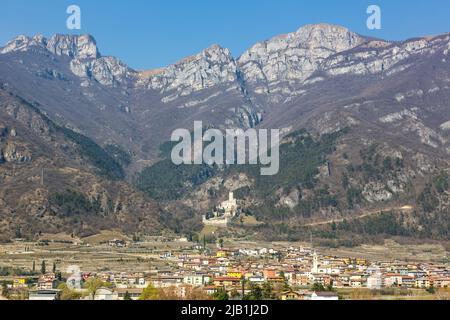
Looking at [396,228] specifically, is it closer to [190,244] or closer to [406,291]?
[190,244]

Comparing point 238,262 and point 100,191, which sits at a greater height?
point 100,191

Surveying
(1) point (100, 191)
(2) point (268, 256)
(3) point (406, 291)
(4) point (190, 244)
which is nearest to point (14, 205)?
(1) point (100, 191)

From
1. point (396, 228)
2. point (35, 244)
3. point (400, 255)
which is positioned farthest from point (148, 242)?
point (396, 228)

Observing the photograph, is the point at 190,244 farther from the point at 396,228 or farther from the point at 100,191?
the point at 396,228

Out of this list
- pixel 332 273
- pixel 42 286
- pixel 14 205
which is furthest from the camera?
pixel 14 205
